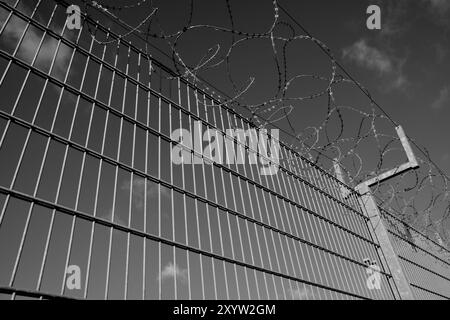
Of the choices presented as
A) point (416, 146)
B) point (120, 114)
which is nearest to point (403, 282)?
point (416, 146)

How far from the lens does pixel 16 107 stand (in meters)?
2.03

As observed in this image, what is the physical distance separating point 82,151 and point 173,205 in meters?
0.66

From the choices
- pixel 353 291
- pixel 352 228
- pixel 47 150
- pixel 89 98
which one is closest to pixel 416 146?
pixel 352 228

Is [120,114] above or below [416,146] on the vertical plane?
below

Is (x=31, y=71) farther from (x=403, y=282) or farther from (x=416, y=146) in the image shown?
(x=416, y=146)

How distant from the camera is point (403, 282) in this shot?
461 centimetres
